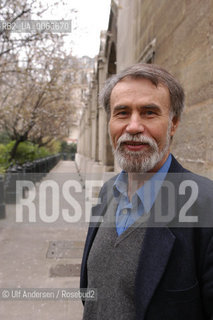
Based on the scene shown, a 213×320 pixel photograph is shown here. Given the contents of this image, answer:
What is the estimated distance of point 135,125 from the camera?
1.61 meters

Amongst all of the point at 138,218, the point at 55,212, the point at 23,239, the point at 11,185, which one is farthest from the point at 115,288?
the point at 11,185

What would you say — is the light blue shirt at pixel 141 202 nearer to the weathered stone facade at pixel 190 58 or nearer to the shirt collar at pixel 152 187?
the shirt collar at pixel 152 187

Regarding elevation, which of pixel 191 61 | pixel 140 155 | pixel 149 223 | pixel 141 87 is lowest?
pixel 149 223

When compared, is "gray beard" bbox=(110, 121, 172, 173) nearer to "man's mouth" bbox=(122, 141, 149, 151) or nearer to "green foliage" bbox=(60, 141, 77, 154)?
"man's mouth" bbox=(122, 141, 149, 151)

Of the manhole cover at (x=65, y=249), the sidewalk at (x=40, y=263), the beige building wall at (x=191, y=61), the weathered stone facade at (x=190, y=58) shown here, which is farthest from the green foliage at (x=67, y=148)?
the beige building wall at (x=191, y=61)

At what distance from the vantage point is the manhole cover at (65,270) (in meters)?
4.82

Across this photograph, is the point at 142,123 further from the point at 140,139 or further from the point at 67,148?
the point at 67,148

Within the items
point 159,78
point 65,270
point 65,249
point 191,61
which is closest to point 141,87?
point 159,78

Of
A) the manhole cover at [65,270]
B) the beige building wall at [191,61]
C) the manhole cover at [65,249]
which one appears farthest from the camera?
the manhole cover at [65,249]

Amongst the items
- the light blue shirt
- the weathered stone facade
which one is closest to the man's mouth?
the light blue shirt

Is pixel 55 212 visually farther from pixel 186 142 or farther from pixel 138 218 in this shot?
pixel 138 218

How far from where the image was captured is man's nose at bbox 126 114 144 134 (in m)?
1.61

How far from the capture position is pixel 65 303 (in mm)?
4070

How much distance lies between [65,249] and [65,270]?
3.45 feet
